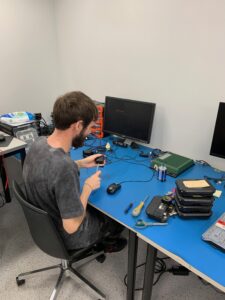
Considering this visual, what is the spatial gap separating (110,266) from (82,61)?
206 cm

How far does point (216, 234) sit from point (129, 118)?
117 cm

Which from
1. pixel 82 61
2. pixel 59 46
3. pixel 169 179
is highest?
pixel 59 46

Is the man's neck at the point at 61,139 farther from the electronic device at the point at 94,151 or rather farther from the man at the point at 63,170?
the electronic device at the point at 94,151

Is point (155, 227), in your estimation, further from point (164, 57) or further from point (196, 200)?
point (164, 57)

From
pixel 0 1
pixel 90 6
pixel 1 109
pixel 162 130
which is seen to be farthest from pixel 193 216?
pixel 0 1

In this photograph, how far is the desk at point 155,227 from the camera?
3.14 ft

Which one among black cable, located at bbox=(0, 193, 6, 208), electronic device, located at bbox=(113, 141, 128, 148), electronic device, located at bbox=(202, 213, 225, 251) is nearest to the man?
electronic device, located at bbox=(202, 213, 225, 251)

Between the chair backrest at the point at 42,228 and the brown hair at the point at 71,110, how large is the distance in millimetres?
393

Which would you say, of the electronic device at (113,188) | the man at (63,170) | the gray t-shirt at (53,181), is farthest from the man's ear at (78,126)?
the electronic device at (113,188)

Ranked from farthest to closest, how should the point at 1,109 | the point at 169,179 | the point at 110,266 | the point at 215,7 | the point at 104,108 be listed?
1. the point at 1,109
2. the point at 104,108
3. the point at 110,266
4. the point at 169,179
5. the point at 215,7

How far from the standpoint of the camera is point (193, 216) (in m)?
1.20

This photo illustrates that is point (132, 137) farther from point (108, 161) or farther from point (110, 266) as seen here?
point (110, 266)

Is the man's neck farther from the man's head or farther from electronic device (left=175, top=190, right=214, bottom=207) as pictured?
electronic device (left=175, top=190, right=214, bottom=207)

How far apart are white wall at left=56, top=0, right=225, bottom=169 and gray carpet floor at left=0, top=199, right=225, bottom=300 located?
91 centimetres
